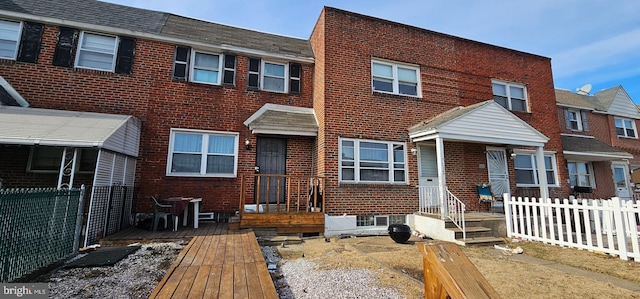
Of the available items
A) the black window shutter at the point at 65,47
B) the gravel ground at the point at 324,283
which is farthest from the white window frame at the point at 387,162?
the black window shutter at the point at 65,47

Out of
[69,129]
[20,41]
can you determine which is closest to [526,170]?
[69,129]

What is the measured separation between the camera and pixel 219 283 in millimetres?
3574

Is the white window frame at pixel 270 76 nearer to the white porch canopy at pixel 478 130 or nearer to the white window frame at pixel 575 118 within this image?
the white porch canopy at pixel 478 130

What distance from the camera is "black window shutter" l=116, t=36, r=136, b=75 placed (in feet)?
29.3

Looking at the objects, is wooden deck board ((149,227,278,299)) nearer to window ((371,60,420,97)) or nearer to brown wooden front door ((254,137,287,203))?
brown wooden front door ((254,137,287,203))

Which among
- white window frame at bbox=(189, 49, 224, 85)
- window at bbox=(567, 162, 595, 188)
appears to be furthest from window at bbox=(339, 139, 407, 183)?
window at bbox=(567, 162, 595, 188)

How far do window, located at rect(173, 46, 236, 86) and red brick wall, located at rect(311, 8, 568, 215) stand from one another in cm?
327

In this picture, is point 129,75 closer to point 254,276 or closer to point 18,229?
point 18,229

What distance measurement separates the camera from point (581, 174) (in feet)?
46.8

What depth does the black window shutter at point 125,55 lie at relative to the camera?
8.94m

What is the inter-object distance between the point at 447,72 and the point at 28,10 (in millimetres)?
14364

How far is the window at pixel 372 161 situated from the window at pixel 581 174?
11.0m

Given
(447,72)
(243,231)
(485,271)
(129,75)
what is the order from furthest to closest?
(447,72) < (129,75) < (243,231) < (485,271)

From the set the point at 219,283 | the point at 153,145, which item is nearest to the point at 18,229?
the point at 219,283
